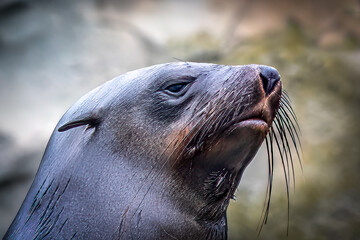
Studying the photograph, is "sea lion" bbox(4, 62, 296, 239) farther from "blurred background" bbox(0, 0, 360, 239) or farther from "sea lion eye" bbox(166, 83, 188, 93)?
"blurred background" bbox(0, 0, 360, 239)

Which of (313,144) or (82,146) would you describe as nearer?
(82,146)

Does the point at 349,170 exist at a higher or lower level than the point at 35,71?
higher

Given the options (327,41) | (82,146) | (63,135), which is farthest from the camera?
(327,41)

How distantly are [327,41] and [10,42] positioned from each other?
4.30 meters

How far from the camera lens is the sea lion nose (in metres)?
1.84

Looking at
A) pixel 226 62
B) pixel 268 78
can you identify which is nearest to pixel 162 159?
pixel 268 78

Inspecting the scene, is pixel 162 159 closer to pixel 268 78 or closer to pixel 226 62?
pixel 268 78

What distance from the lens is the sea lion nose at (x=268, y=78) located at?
184cm

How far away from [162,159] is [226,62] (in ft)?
13.8

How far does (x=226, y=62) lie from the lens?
231 inches

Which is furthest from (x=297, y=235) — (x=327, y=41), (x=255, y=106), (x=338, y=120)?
(x=255, y=106)

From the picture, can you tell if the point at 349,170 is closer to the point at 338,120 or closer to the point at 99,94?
the point at 338,120

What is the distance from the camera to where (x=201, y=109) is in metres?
1.85

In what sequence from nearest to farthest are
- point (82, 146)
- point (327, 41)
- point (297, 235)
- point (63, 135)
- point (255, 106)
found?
point (255, 106)
point (82, 146)
point (63, 135)
point (297, 235)
point (327, 41)
